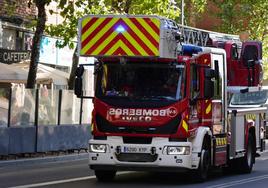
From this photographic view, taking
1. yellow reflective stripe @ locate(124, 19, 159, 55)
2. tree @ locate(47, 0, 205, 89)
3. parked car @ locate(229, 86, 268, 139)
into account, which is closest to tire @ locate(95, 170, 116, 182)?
yellow reflective stripe @ locate(124, 19, 159, 55)

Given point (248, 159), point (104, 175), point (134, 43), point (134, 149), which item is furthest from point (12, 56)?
point (134, 149)

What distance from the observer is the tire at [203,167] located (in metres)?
14.4

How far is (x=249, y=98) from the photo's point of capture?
1927 centimetres

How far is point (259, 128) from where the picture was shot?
19.1m

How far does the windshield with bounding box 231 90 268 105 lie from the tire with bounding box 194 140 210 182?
3264 mm

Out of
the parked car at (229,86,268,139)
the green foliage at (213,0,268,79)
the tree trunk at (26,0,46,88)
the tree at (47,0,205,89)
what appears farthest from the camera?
the green foliage at (213,0,268,79)

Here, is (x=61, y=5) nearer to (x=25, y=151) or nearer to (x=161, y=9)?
(x=25, y=151)

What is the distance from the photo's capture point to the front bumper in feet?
45.0

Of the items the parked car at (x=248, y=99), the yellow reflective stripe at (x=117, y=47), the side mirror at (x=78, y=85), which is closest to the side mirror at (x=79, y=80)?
the side mirror at (x=78, y=85)

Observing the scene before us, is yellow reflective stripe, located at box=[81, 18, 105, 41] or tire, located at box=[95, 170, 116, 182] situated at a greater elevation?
yellow reflective stripe, located at box=[81, 18, 105, 41]

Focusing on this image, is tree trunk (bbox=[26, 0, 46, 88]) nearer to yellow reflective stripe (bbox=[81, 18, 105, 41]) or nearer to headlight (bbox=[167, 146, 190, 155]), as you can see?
yellow reflective stripe (bbox=[81, 18, 105, 41])

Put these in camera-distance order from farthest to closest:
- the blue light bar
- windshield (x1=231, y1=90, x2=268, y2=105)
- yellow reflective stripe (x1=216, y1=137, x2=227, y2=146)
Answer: windshield (x1=231, y1=90, x2=268, y2=105)
yellow reflective stripe (x1=216, y1=137, x2=227, y2=146)
the blue light bar

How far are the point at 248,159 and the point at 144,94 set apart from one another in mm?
5158

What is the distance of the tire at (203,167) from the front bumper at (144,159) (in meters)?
0.36
